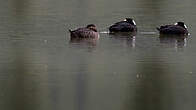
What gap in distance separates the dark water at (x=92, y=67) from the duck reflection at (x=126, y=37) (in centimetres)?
3

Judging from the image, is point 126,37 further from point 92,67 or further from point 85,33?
point 92,67

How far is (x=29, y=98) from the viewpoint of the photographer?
36.8ft

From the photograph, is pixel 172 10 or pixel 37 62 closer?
pixel 37 62

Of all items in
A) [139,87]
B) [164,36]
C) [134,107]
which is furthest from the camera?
[164,36]

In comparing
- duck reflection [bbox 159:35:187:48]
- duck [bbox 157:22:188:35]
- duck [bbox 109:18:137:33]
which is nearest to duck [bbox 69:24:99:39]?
duck [bbox 109:18:137:33]

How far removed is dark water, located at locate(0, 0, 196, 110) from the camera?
11.1 metres

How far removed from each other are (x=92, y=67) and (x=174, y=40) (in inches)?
177

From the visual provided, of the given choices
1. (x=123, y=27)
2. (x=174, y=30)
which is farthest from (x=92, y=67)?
(x=123, y=27)

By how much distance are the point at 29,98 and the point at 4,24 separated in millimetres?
9041

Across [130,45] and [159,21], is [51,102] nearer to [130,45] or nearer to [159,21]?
[130,45]

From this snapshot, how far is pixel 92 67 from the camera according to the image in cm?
1355

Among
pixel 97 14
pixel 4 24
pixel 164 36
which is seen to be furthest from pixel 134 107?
pixel 97 14

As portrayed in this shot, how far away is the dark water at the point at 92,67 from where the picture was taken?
11.1m

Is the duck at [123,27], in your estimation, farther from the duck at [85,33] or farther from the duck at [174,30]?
the duck at [85,33]
